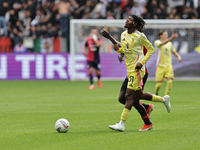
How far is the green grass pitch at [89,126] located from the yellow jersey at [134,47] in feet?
3.98

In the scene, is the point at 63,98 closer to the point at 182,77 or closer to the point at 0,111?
the point at 0,111

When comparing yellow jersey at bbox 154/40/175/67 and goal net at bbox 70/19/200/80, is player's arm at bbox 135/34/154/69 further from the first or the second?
goal net at bbox 70/19/200/80

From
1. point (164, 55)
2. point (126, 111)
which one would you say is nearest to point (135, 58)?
point (126, 111)

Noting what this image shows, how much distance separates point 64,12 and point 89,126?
15813 millimetres

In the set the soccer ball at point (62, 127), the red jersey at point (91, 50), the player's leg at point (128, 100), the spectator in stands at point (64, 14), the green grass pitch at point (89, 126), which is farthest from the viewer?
the spectator in stands at point (64, 14)

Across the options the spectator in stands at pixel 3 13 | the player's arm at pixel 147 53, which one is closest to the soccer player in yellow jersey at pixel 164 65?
the player's arm at pixel 147 53

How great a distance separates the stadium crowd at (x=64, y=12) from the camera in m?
21.9

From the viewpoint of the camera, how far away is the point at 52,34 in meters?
21.6

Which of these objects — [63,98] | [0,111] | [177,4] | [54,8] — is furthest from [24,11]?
[0,111]

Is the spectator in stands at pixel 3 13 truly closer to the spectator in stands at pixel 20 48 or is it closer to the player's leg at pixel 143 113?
the spectator in stands at pixel 20 48

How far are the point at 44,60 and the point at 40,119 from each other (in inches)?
489

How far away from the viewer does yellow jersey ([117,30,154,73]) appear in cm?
689

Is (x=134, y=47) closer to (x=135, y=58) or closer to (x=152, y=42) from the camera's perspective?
(x=135, y=58)

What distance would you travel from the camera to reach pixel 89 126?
7355 mm
